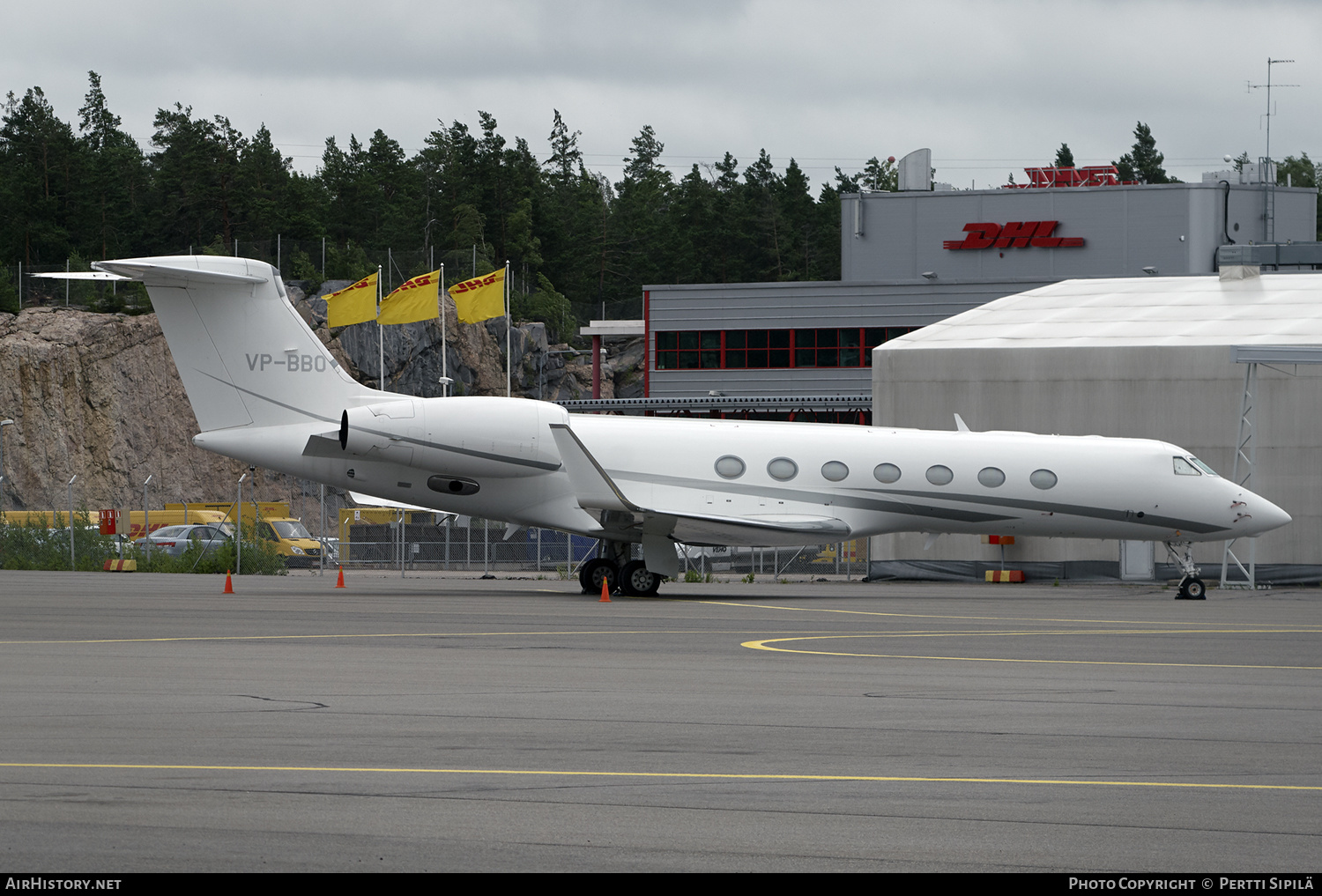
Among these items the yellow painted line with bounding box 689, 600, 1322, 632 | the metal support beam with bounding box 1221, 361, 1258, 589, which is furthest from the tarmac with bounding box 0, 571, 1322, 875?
the metal support beam with bounding box 1221, 361, 1258, 589

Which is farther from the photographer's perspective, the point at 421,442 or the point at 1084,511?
the point at 1084,511

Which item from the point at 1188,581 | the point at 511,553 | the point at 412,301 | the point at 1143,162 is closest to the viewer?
the point at 1188,581

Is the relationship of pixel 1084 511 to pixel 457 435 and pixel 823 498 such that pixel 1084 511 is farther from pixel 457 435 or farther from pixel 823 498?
pixel 457 435

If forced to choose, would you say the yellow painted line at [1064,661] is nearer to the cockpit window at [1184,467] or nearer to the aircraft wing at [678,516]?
the aircraft wing at [678,516]

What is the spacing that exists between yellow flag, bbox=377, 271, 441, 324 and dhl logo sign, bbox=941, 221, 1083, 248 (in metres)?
31.4

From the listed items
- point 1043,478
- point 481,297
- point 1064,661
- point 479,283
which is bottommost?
point 1064,661

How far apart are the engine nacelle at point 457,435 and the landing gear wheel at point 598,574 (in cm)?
204

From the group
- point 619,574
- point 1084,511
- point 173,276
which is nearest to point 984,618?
point 1084,511

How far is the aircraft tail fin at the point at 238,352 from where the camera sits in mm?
26891

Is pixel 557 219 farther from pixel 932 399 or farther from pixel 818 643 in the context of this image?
pixel 818 643

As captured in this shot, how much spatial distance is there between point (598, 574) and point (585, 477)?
2628mm

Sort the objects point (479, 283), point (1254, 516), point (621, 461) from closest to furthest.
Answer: point (621, 461) → point (1254, 516) → point (479, 283)

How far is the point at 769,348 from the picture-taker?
64.6 meters
